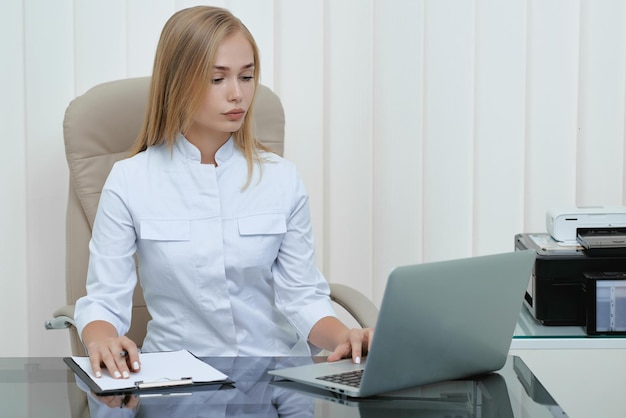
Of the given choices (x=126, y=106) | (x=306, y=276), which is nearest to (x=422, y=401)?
(x=306, y=276)

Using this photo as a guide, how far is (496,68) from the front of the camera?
2.55 m

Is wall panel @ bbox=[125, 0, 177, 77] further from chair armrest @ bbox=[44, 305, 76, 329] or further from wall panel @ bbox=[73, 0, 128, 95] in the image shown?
chair armrest @ bbox=[44, 305, 76, 329]

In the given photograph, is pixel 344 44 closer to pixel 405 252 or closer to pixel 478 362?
pixel 405 252

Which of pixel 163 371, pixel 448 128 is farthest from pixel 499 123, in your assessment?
pixel 163 371

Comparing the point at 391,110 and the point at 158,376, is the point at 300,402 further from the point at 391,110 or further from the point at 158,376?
the point at 391,110

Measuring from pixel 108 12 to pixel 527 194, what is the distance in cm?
128

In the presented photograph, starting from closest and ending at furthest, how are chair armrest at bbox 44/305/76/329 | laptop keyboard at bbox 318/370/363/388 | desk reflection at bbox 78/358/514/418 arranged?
desk reflection at bbox 78/358/514/418 → laptop keyboard at bbox 318/370/363/388 → chair armrest at bbox 44/305/76/329

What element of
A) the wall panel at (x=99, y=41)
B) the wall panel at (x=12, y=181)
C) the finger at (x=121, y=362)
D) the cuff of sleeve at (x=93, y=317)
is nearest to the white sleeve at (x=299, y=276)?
the cuff of sleeve at (x=93, y=317)

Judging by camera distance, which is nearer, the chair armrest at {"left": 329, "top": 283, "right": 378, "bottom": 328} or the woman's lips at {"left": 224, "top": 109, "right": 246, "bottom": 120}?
the woman's lips at {"left": 224, "top": 109, "right": 246, "bottom": 120}

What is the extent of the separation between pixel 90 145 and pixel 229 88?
1.55ft

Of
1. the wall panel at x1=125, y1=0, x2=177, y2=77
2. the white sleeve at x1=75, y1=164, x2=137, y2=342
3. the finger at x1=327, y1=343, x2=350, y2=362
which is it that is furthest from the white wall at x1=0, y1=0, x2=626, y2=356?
the finger at x1=327, y1=343, x2=350, y2=362

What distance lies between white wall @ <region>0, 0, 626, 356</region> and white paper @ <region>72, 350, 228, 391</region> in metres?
1.23

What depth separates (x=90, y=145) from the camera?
212 cm

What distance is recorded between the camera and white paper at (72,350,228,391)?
4.24 ft
